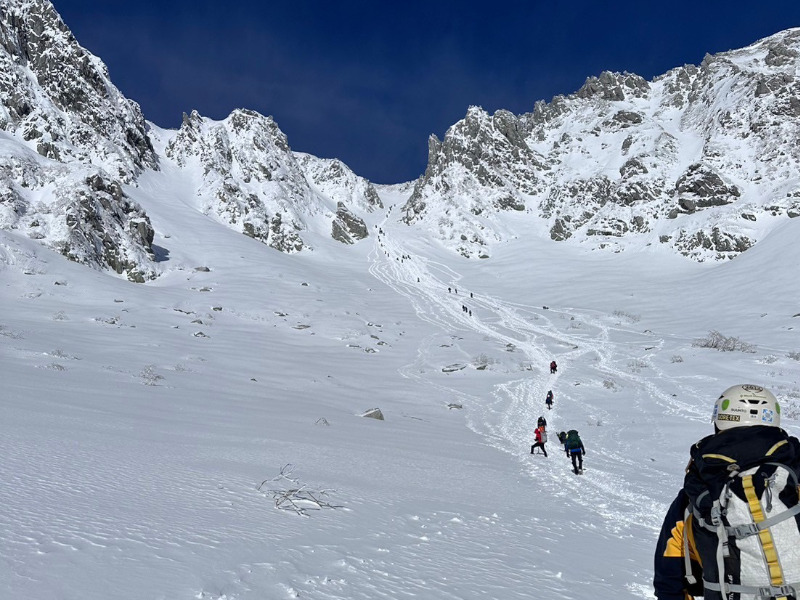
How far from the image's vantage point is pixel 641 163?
313ft

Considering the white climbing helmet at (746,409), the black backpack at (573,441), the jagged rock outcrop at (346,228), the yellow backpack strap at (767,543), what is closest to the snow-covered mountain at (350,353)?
the black backpack at (573,441)

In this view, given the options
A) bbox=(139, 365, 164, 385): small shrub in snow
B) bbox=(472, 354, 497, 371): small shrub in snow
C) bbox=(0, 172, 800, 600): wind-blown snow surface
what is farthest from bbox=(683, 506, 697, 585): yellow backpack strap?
bbox=(472, 354, 497, 371): small shrub in snow

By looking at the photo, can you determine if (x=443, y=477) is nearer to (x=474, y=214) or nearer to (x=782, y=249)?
(x=782, y=249)

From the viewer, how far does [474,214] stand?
356ft

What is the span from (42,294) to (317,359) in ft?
53.4

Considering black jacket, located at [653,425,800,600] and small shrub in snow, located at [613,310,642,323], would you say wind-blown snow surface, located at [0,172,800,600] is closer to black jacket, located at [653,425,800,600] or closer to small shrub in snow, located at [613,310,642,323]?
small shrub in snow, located at [613,310,642,323]

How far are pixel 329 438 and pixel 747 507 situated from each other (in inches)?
344

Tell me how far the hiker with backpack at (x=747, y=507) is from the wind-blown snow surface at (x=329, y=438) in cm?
213

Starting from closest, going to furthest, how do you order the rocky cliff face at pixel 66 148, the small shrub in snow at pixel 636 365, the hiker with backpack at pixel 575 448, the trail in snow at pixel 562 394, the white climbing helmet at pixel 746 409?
the white climbing helmet at pixel 746 409
the trail in snow at pixel 562 394
the hiker with backpack at pixel 575 448
the small shrub in snow at pixel 636 365
the rocky cliff face at pixel 66 148

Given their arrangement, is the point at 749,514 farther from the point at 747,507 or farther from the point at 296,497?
the point at 296,497

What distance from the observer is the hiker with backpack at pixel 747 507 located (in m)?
2.40

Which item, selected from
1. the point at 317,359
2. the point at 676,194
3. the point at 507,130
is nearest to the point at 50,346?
the point at 317,359

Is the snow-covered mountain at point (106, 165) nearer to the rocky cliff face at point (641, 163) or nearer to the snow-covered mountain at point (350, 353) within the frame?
the snow-covered mountain at point (350, 353)

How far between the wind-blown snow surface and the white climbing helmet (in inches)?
96.2
